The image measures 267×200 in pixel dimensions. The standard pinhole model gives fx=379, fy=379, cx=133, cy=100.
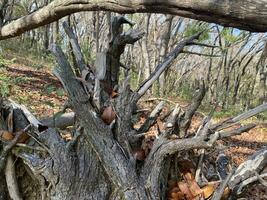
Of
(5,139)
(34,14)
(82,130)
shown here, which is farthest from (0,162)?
(34,14)

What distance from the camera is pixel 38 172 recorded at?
2.73 m

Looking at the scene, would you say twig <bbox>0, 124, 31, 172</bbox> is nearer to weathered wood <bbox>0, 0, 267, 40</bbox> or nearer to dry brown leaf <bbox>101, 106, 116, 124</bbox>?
dry brown leaf <bbox>101, 106, 116, 124</bbox>

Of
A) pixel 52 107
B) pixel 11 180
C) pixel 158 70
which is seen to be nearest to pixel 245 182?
pixel 158 70

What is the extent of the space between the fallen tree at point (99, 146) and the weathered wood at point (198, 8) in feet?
2.49

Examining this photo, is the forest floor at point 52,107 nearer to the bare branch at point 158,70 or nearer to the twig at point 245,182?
the twig at point 245,182

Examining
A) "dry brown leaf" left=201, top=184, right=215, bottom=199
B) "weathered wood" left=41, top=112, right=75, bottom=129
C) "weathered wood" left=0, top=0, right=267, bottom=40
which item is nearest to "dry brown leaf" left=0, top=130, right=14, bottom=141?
"weathered wood" left=41, top=112, right=75, bottom=129

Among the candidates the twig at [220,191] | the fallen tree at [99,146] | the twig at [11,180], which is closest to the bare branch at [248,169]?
the fallen tree at [99,146]

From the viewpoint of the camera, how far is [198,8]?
5.15 ft

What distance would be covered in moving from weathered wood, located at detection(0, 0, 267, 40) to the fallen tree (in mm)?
758

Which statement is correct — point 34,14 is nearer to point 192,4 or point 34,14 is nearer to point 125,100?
point 125,100

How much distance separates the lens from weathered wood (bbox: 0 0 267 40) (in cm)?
140

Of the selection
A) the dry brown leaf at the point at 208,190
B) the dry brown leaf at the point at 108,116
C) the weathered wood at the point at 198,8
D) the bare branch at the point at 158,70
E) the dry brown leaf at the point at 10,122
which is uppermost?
the weathered wood at the point at 198,8

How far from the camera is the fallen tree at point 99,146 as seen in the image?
8.64ft

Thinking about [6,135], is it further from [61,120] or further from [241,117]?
[241,117]
